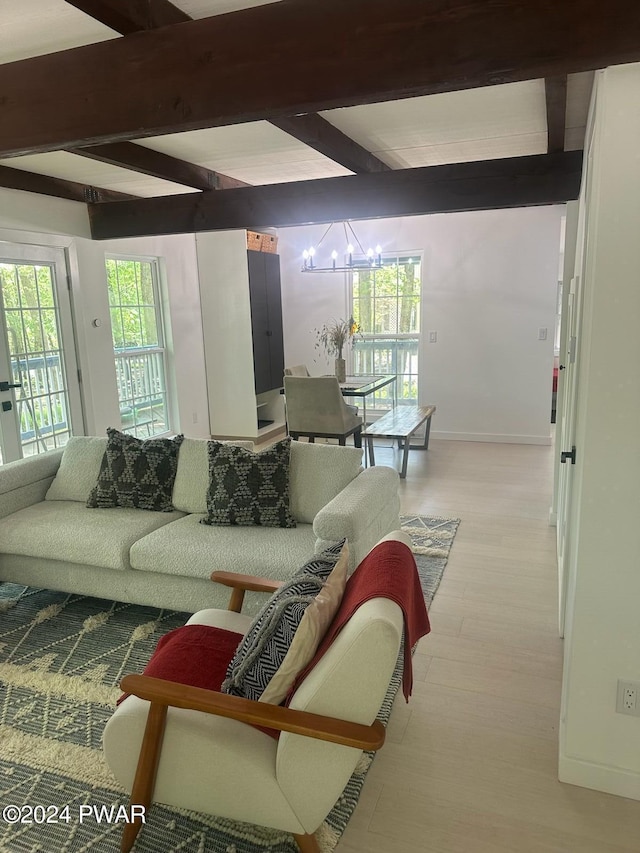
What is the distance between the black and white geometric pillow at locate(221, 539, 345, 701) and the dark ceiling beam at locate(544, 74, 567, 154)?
1.84 m

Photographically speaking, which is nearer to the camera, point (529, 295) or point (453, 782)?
point (453, 782)

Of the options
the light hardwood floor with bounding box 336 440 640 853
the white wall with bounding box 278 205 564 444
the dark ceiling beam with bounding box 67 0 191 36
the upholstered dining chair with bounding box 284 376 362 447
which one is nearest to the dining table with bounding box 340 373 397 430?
the upholstered dining chair with bounding box 284 376 362 447

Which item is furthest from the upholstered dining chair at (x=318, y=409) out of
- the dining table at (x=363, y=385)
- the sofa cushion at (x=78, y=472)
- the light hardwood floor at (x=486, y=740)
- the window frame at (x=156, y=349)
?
the sofa cushion at (x=78, y=472)

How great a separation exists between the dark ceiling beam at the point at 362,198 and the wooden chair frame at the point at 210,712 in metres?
3.05

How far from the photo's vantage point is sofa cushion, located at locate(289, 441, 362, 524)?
2.93 metres

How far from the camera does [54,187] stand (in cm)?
421

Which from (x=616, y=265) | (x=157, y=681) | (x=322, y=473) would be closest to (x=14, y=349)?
(x=322, y=473)

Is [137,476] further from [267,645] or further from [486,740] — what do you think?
[486,740]

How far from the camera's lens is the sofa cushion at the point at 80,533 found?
9.20ft

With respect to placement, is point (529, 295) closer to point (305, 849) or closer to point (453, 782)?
point (453, 782)

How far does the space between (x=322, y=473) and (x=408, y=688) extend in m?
1.40

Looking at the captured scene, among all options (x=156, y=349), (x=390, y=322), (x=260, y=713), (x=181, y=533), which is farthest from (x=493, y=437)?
(x=260, y=713)

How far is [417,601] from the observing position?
1.74 meters

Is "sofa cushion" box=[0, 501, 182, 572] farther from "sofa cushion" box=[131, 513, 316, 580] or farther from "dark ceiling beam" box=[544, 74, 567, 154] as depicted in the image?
"dark ceiling beam" box=[544, 74, 567, 154]
